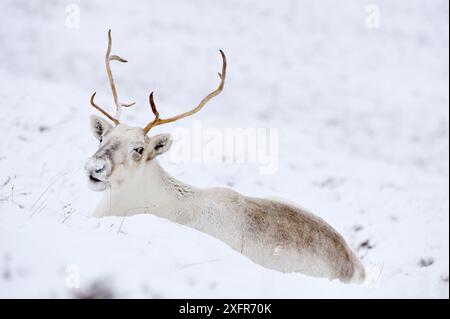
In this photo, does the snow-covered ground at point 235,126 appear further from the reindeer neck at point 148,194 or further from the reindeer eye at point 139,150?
the reindeer eye at point 139,150

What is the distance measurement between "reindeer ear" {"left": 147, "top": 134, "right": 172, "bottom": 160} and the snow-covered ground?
1.08 metres

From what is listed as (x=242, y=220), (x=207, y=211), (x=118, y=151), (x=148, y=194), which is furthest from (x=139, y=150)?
(x=242, y=220)

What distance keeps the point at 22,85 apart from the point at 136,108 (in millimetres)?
2548

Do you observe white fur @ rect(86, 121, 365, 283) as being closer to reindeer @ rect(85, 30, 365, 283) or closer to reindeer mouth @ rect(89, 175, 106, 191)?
reindeer @ rect(85, 30, 365, 283)

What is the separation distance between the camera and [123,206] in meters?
5.04

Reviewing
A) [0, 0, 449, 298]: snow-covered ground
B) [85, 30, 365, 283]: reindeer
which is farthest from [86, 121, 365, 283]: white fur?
[0, 0, 449, 298]: snow-covered ground

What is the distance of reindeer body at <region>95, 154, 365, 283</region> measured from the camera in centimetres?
504

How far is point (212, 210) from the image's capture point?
528 centimetres

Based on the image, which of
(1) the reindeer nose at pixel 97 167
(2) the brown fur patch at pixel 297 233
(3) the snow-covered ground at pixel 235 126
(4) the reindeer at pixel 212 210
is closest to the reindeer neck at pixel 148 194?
(4) the reindeer at pixel 212 210

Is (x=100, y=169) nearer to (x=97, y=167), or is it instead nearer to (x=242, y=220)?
(x=97, y=167)

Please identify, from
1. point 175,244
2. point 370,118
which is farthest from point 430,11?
point 175,244

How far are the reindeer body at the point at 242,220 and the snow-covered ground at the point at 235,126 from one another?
2.39ft

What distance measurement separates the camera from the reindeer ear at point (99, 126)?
201 inches

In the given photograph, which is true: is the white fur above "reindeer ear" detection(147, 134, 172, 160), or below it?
Answer: below
